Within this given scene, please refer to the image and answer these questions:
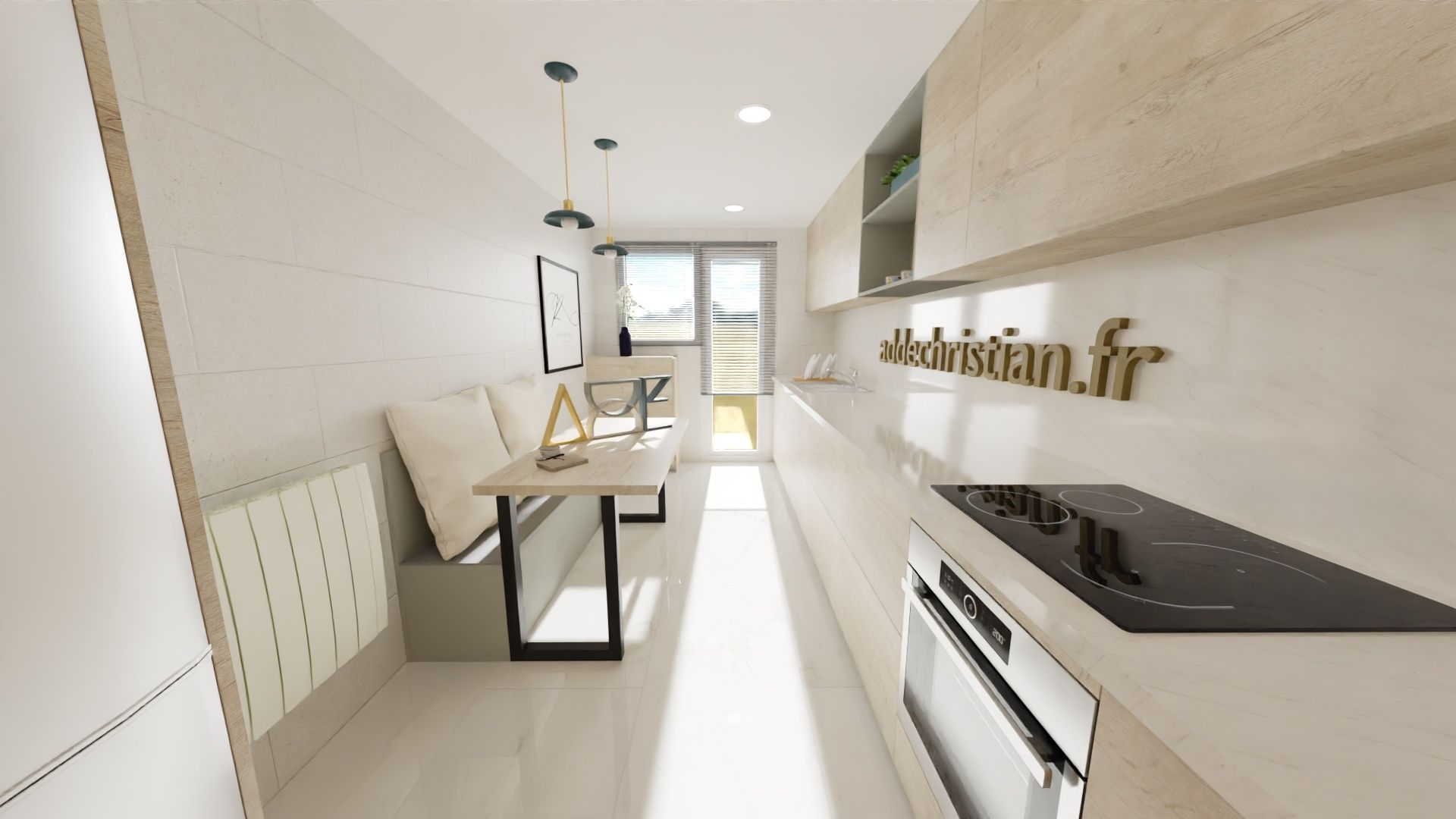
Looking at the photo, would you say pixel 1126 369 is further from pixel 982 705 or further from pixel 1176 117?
pixel 982 705

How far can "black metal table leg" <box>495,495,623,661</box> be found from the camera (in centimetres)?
186

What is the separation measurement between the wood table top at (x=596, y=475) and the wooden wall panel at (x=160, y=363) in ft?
2.81

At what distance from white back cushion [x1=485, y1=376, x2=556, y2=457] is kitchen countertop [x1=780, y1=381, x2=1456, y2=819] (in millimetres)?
2237

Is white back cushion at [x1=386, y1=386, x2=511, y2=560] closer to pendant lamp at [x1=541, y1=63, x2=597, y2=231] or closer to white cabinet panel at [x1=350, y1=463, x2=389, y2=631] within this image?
white cabinet panel at [x1=350, y1=463, x2=389, y2=631]

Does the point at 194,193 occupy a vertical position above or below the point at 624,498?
above

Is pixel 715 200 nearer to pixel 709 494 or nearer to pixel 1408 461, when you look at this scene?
pixel 709 494

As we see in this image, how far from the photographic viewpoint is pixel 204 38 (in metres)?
1.20

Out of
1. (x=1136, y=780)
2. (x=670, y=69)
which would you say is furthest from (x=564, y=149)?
(x=1136, y=780)

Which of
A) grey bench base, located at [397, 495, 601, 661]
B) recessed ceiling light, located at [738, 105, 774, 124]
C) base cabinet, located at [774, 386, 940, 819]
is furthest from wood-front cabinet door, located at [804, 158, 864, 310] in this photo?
grey bench base, located at [397, 495, 601, 661]

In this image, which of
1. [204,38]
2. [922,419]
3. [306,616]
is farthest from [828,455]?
[204,38]

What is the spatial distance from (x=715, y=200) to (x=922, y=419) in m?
2.44

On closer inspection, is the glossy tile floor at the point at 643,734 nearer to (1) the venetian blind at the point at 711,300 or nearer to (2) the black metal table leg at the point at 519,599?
(2) the black metal table leg at the point at 519,599

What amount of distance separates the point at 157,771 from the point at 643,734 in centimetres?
122

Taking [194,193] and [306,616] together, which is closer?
[194,193]
